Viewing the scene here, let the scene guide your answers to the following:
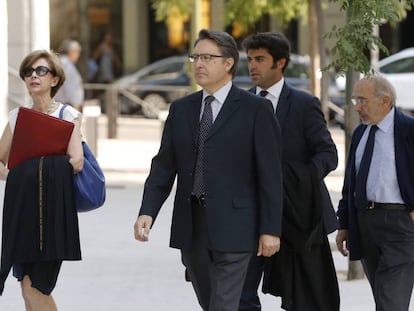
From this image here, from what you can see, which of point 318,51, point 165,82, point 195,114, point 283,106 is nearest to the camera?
point 195,114

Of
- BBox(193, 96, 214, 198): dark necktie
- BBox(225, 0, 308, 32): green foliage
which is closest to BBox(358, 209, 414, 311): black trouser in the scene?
BBox(193, 96, 214, 198): dark necktie

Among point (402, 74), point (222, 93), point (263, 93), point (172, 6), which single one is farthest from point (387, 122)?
point (402, 74)

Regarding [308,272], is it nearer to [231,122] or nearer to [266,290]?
[266,290]

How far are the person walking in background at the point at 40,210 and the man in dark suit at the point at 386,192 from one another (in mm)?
1608

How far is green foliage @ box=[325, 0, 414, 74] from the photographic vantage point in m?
8.38

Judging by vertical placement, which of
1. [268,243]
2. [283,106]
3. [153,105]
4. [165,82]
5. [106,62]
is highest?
[283,106]

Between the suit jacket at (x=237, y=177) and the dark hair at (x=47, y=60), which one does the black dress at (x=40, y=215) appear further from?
the suit jacket at (x=237, y=177)

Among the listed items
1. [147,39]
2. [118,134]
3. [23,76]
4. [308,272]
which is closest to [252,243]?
[308,272]

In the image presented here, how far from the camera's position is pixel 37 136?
682cm

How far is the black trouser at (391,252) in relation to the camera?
6875mm

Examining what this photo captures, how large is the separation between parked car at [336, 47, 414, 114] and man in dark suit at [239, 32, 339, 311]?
20.5 metres

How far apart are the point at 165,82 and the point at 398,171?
24003 millimetres

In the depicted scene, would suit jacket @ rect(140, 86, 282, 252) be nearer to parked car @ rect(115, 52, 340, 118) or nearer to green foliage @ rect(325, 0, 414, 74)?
green foliage @ rect(325, 0, 414, 74)

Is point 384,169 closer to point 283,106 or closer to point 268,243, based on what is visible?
point 283,106
